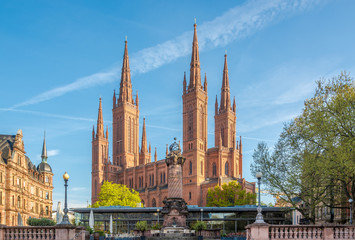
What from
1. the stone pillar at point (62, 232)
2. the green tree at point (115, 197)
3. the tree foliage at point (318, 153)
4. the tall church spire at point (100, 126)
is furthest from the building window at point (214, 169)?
the stone pillar at point (62, 232)

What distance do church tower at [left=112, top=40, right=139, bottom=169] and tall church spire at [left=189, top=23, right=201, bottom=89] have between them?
35.4 meters

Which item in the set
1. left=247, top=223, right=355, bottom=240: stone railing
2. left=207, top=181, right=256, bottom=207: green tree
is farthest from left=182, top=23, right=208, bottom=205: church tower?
left=247, top=223, right=355, bottom=240: stone railing

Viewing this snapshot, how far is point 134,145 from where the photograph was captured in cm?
14688

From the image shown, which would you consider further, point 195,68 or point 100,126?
point 100,126

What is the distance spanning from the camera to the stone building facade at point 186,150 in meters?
109

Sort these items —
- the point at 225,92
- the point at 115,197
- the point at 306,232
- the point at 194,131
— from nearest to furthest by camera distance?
1. the point at 306,232
2. the point at 115,197
3. the point at 194,131
4. the point at 225,92

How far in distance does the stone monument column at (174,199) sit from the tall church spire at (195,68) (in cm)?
7450

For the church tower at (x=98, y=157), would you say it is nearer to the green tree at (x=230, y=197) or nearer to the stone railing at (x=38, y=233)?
the green tree at (x=230, y=197)

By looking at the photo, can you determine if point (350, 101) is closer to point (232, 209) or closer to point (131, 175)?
point (232, 209)

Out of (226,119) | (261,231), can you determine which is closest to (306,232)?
(261,231)

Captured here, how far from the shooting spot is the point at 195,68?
11919 centimetres

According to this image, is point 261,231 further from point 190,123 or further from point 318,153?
point 190,123

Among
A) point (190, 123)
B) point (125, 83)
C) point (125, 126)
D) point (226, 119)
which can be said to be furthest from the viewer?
point (125, 83)

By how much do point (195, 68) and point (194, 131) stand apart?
19.0m
